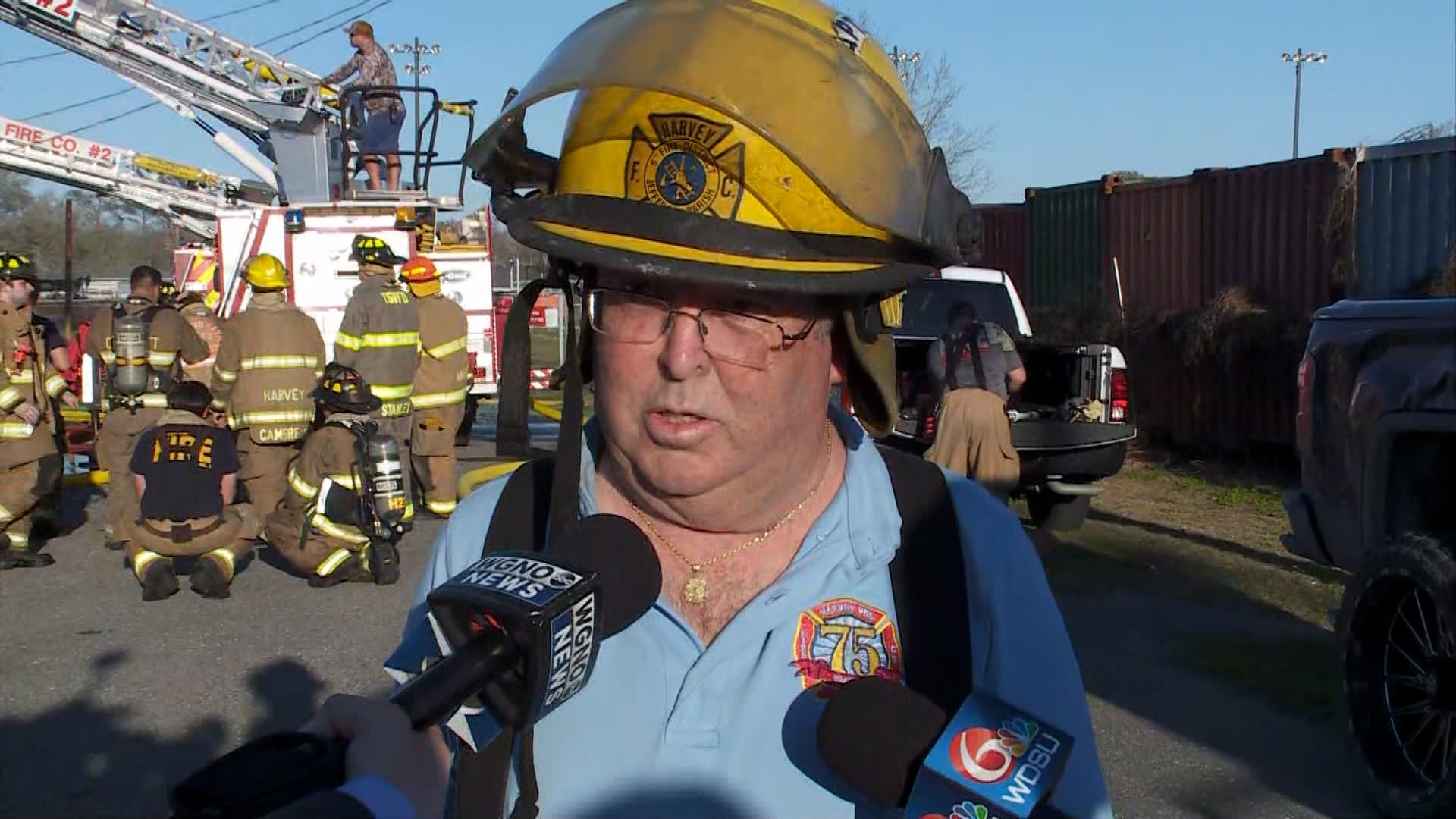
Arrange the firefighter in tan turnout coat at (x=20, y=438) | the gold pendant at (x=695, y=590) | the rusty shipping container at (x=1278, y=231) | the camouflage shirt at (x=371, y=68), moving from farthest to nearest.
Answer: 1. the camouflage shirt at (x=371, y=68)
2. the rusty shipping container at (x=1278, y=231)
3. the firefighter in tan turnout coat at (x=20, y=438)
4. the gold pendant at (x=695, y=590)

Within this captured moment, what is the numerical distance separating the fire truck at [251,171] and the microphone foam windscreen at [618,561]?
36.7ft

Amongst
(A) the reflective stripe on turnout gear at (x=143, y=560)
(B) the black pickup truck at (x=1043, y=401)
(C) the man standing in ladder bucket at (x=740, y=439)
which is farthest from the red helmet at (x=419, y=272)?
(C) the man standing in ladder bucket at (x=740, y=439)

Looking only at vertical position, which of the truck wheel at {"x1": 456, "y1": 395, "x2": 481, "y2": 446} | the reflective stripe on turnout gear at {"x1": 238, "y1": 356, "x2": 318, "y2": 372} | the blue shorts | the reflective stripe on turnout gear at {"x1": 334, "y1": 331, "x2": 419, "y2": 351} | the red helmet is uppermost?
the blue shorts

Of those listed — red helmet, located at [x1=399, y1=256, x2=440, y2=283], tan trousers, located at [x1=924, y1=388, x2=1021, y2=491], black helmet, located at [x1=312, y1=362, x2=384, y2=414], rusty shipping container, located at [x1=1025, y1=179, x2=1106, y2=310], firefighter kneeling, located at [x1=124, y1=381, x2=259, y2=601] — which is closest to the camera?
firefighter kneeling, located at [x1=124, y1=381, x2=259, y2=601]

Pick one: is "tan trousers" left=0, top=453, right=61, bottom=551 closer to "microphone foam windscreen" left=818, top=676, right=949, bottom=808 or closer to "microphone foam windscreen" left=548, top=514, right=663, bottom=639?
"microphone foam windscreen" left=548, top=514, right=663, bottom=639

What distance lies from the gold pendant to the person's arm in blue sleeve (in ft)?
1.23

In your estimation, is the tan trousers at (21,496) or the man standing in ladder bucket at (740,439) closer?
the man standing in ladder bucket at (740,439)

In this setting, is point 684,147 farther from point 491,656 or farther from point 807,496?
point 491,656

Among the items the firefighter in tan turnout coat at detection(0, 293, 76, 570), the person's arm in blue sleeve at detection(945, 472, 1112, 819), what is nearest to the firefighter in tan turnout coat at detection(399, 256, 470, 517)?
the firefighter in tan turnout coat at detection(0, 293, 76, 570)

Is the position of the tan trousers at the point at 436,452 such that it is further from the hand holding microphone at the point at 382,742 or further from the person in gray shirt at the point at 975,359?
the hand holding microphone at the point at 382,742

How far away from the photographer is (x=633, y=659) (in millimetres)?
1662

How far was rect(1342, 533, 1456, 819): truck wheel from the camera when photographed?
416 cm

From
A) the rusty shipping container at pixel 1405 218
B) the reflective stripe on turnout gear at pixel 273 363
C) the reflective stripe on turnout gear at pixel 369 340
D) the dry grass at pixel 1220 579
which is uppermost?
the rusty shipping container at pixel 1405 218

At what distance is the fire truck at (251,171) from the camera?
12789mm
